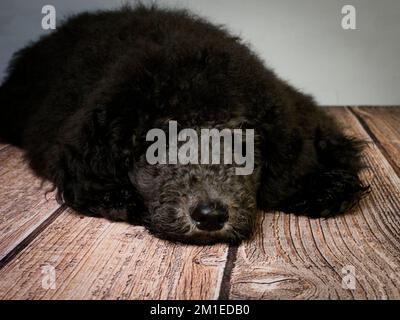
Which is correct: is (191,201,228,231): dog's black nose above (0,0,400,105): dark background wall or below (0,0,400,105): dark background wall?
below

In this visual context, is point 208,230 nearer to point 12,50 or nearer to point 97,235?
point 97,235

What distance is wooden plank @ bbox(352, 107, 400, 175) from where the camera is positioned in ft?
10.0

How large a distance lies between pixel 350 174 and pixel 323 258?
0.64 metres

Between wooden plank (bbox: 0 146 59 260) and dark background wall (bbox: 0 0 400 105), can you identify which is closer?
wooden plank (bbox: 0 146 59 260)

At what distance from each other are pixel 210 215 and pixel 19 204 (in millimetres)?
845

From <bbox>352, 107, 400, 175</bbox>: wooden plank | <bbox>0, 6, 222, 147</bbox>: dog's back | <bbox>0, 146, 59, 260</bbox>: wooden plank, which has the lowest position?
<bbox>0, 146, 59, 260</bbox>: wooden plank

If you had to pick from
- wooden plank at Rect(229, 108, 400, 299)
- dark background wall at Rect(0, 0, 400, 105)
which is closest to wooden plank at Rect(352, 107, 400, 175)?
dark background wall at Rect(0, 0, 400, 105)

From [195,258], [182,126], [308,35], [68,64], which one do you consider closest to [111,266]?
[195,258]

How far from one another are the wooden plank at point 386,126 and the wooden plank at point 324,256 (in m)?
0.70

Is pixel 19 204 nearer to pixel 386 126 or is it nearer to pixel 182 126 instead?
pixel 182 126

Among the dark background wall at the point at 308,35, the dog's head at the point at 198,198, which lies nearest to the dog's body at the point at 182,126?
the dog's head at the point at 198,198

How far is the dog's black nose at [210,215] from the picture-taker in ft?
5.81

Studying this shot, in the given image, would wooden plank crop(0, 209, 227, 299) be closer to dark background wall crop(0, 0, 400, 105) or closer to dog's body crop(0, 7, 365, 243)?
dog's body crop(0, 7, 365, 243)

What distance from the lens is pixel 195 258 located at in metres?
1.75
